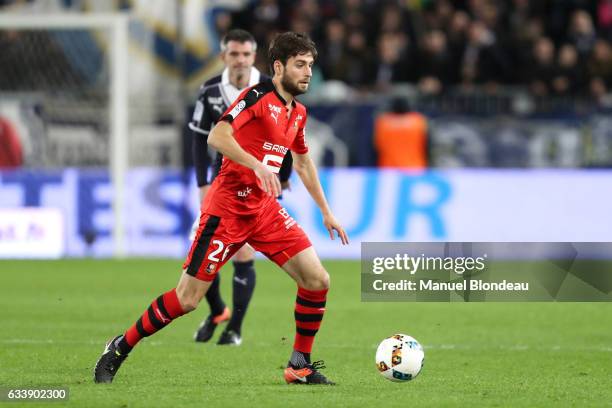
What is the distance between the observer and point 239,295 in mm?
10180

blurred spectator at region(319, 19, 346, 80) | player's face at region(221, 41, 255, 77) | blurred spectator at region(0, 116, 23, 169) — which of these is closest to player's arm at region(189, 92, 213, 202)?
player's face at region(221, 41, 255, 77)

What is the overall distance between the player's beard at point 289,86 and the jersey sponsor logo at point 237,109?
279 millimetres

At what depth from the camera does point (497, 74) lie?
20.8 m

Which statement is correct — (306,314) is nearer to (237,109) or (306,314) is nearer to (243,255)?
(237,109)

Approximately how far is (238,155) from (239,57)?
267cm

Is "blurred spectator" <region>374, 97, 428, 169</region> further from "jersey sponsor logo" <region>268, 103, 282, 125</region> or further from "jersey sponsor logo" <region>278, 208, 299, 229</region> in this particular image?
"jersey sponsor logo" <region>268, 103, 282, 125</region>

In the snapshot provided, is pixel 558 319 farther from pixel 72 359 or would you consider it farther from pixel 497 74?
pixel 497 74

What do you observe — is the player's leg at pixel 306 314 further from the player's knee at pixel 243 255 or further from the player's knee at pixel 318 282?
the player's knee at pixel 243 255

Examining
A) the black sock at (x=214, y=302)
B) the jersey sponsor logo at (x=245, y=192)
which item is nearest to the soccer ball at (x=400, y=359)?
the jersey sponsor logo at (x=245, y=192)

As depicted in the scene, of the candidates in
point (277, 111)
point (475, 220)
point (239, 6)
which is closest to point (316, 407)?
point (277, 111)

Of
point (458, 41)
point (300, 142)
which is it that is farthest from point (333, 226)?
point (458, 41)

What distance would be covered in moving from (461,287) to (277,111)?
181 cm

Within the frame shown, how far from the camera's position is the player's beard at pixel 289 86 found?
7.88 m

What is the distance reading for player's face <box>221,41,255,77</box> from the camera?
10055mm
